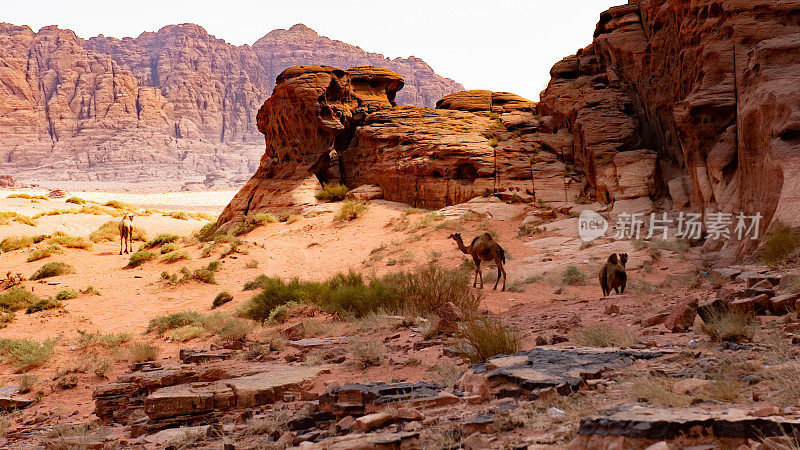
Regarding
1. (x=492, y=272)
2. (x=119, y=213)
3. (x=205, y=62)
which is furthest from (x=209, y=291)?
(x=205, y=62)

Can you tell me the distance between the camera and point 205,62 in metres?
166

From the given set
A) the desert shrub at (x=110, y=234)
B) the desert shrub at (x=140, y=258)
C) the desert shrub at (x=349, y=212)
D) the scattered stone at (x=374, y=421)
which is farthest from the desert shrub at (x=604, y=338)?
the desert shrub at (x=110, y=234)

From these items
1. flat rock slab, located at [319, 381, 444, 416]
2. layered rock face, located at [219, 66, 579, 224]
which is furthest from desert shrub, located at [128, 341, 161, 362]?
layered rock face, located at [219, 66, 579, 224]

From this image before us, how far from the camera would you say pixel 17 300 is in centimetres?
1421

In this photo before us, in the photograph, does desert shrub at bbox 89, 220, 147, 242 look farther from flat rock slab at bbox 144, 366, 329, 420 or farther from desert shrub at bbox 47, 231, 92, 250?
flat rock slab at bbox 144, 366, 329, 420

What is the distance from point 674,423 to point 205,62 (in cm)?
18185

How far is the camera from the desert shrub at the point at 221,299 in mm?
14651

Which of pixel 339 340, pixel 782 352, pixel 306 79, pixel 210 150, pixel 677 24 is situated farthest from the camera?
pixel 210 150

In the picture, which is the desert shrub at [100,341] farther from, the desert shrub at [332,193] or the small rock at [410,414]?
the desert shrub at [332,193]

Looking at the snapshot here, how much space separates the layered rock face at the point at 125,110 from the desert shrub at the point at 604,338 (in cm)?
10488

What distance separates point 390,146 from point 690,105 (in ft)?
54.4

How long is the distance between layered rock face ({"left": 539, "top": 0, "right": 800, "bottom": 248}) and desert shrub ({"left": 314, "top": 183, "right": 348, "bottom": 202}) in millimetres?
11710

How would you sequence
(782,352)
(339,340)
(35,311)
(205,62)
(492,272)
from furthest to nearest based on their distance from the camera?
1. (205,62)
2. (492,272)
3. (35,311)
4. (339,340)
5. (782,352)

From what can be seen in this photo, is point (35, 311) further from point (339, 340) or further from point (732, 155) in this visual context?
point (732, 155)
